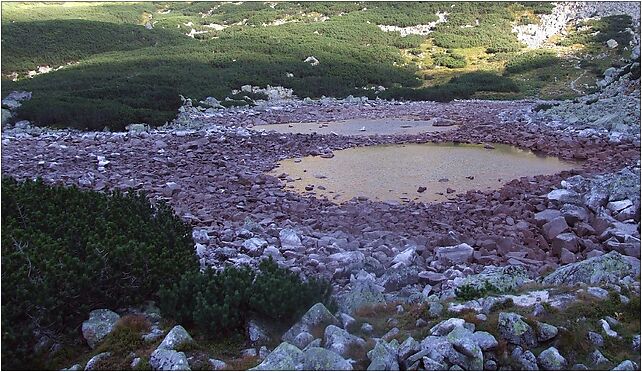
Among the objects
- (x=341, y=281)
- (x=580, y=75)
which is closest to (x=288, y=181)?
(x=341, y=281)

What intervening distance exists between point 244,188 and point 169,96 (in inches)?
699

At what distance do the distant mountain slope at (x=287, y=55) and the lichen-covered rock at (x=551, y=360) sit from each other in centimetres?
2061

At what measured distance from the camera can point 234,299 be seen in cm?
519

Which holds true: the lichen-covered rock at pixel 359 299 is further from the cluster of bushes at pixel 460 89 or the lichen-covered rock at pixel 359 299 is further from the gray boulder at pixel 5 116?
the cluster of bushes at pixel 460 89

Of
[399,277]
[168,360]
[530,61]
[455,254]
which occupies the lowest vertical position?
[530,61]

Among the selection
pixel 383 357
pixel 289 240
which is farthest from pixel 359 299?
pixel 289 240

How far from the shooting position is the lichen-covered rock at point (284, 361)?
166 inches

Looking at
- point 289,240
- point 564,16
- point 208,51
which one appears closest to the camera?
point 289,240

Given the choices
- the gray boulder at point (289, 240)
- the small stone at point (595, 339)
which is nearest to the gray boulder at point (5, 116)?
the gray boulder at point (289, 240)

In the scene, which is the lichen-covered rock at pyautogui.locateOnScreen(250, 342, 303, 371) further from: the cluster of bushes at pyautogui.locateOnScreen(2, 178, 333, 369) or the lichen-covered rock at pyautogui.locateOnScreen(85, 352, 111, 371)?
the lichen-covered rock at pyautogui.locateOnScreen(85, 352, 111, 371)

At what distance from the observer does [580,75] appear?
148 feet

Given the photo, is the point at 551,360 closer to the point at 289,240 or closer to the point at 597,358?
the point at 597,358

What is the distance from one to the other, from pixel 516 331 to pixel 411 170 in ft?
33.9

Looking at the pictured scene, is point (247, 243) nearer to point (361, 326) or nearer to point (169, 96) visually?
point (361, 326)
